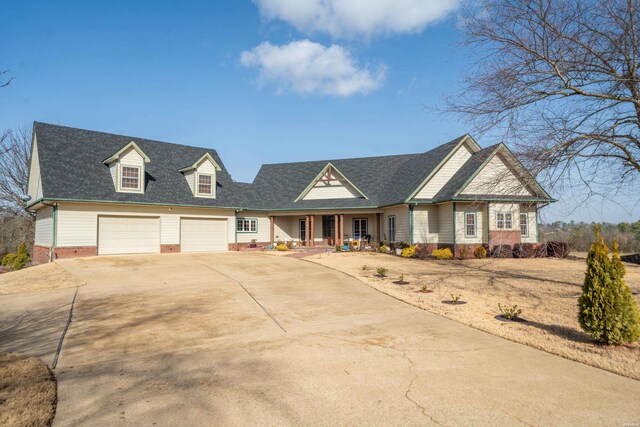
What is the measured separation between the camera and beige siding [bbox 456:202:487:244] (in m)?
22.3

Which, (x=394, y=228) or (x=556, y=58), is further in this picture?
(x=394, y=228)

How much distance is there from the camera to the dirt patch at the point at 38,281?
12422mm

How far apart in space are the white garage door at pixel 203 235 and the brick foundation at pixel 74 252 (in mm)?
5166

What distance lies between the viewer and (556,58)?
28.0 ft

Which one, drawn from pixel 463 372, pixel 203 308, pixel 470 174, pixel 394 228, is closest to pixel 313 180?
pixel 394 228

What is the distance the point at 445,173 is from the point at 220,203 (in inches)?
611

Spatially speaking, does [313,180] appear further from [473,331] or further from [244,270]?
[473,331]

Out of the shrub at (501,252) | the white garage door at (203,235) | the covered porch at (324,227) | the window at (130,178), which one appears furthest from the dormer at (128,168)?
the shrub at (501,252)

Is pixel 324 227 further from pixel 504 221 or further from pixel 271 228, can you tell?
pixel 504 221

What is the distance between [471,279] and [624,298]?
775 centimetres

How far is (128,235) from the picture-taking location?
22859 millimetres

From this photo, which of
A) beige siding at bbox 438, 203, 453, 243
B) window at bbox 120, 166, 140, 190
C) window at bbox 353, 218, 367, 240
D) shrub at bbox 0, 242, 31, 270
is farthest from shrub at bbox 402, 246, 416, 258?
shrub at bbox 0, 242, 31, 270

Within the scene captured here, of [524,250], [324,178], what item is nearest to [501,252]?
[524,250]

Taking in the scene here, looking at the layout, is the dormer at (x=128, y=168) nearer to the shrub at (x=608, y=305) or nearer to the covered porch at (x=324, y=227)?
the covered porch at (x=324, y=227)
